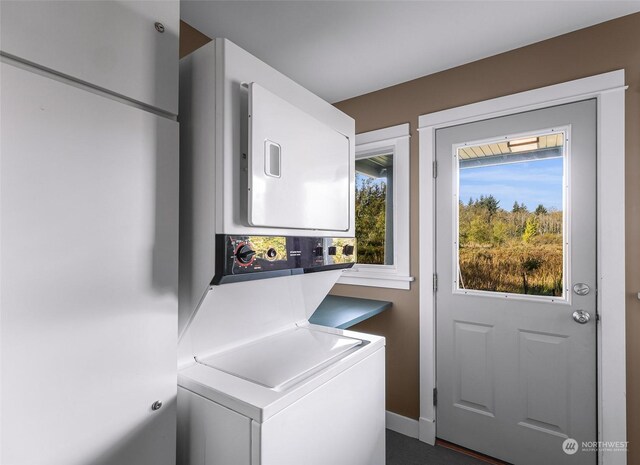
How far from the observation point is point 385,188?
105 inches

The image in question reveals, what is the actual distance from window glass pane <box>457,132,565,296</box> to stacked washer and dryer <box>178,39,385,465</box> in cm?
119

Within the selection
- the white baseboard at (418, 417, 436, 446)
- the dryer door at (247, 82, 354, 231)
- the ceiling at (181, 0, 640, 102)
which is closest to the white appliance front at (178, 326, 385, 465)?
the dryer door at (247, 82, 354, 231)

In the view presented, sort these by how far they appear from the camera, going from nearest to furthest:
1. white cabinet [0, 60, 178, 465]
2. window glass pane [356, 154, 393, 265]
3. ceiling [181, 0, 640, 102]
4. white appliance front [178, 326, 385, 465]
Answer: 1. white cabinet [0, 60, 178, 465]
2. white appliance front [178, 326, 385, 465]
3. ceiling [181, 0, 640, 102]
4. window glass pane [356, 154, 393, 265]

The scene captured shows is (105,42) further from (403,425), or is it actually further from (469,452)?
(469,452)

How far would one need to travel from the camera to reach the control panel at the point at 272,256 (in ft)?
3.42

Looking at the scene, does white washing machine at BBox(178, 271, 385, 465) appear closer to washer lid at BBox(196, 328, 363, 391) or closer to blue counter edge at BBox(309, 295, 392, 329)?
washer lid at BBox(196, 328, 363, 391)

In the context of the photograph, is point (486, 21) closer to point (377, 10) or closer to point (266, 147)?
point (377, 10)

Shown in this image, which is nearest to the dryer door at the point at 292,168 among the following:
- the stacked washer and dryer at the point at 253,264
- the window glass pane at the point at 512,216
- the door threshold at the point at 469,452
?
the stacked washer and dryer at the point at 253,264

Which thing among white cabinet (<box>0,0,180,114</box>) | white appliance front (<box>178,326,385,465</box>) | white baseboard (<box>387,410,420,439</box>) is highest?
white cabinet (<box>0,0,180,114</box>)

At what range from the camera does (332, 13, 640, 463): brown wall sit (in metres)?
1.75

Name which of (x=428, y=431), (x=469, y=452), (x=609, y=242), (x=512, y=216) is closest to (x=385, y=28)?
(x=512, y=216)

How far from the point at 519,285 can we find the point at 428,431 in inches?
48.3

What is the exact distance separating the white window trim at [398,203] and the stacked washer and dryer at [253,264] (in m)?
1.11

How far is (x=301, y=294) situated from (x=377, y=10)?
155 centimetres
